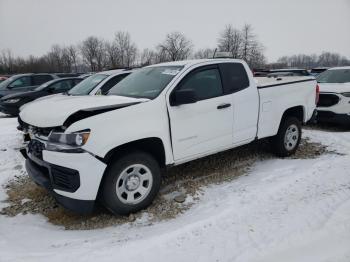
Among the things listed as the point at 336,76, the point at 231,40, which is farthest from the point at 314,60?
the point at 336,76

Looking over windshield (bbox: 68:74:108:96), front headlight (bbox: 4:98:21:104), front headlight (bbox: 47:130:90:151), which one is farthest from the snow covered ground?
front headlight (bbox: 4:98:21:104)

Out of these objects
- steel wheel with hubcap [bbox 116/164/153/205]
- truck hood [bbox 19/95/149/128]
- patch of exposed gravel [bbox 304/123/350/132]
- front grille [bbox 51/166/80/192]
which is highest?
truck hood [bbox 19/95/149/128]

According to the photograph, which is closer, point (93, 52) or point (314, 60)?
point (93, 52)

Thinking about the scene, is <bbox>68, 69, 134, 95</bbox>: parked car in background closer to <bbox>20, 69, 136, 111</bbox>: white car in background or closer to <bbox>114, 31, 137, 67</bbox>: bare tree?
<bbox>20, 69, 136, 111</bbox>: white car in background

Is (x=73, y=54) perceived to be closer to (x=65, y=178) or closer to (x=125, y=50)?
(x=125, y=50)

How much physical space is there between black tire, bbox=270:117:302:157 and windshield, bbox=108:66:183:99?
238 cm

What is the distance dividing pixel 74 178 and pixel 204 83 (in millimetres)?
2260

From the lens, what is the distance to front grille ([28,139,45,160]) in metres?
3.60

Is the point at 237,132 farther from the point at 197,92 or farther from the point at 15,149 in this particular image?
the point at 15,149

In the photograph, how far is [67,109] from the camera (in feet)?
11.5

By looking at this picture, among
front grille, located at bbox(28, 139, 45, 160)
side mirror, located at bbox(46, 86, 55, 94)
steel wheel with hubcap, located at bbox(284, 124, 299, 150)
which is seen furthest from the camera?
side mirror, located at bbox(46, 86, 55, 94)

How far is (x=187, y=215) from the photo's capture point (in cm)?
375

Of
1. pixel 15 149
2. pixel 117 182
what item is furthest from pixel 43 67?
pixel 117 182

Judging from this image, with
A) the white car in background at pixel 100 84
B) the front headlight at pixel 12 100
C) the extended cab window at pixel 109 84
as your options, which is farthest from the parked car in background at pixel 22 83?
the extended cab window at pixel 109 84
